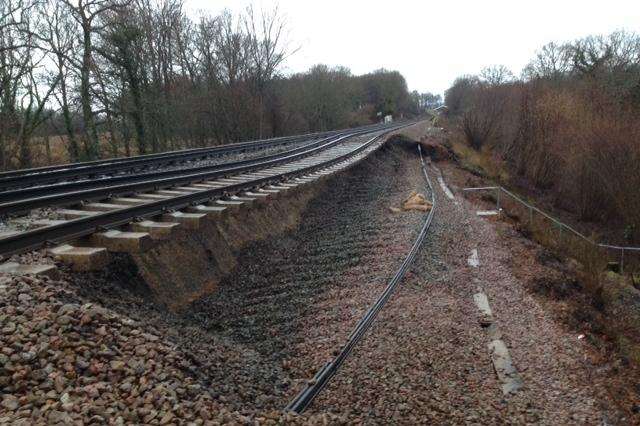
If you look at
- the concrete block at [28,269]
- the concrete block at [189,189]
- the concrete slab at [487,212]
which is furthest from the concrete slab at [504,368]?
the concrete slab at [487,212]

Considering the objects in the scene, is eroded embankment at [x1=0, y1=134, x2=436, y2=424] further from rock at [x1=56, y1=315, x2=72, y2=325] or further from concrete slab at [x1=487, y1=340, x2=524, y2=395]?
concrete slab at [x1=487, y1=340, x2=524, y2=395]

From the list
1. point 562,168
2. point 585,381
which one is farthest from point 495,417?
point 562,168

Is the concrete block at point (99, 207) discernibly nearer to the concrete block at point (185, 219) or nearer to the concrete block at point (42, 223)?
the concrete block at point (185, 219)

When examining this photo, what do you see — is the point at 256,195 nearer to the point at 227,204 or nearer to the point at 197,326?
the point at 227,204

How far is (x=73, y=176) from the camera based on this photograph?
11.7m

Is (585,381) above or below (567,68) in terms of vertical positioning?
below

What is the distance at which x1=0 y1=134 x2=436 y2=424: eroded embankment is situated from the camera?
379cm

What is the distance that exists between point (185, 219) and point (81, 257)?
239 cm

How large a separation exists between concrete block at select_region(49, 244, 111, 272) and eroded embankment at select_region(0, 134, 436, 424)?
4.4 inches

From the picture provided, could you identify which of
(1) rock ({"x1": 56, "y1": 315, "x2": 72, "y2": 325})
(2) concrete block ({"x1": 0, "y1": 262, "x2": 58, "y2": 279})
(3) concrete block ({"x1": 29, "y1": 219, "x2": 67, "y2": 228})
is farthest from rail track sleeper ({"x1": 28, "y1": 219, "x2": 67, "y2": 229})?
(1) rock ({"x1": 56, "y1": 315, "x2": 72, "y2": 325})

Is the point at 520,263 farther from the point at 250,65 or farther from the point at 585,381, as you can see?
the point at 250,65

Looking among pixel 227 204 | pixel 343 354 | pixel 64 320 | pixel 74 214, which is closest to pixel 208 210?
pixel 227 204

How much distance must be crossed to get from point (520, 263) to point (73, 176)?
9673 millimetres

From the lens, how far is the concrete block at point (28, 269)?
5.20 metres
